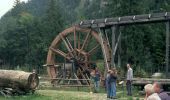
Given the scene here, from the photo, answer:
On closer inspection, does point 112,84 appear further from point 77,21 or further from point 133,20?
point 77,21

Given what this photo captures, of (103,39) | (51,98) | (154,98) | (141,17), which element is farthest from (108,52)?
(154,98)

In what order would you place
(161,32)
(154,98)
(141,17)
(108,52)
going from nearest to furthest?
(154,98) < (141,17) < (108,52) < (161,32)

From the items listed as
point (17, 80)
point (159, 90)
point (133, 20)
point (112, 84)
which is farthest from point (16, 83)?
point (159, 90)

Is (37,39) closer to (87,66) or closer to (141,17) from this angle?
(87,66)

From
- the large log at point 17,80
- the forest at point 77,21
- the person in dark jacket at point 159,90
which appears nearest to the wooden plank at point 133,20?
the forest at point 77,21

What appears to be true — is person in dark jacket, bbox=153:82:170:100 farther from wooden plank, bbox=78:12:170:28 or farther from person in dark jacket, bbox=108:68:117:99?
wooden plank, bbox=78:12:170:28

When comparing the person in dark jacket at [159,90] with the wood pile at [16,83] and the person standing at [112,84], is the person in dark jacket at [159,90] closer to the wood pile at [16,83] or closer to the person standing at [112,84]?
the person standing at [112,84]

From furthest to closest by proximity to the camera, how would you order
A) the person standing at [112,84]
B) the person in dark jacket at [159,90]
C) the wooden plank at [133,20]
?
1. the wooden plank at [133,20]
2. the person standing at [112,84]
3. the person in dark jacket at [159,90]

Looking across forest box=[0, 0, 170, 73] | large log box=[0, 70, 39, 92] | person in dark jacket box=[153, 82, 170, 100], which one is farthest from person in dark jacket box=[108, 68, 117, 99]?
person in dark jacket box=[153, 82, 170, 100]

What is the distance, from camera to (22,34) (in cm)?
7038

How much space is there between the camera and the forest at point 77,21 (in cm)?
4476

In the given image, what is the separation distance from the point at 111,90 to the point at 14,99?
14.1ft

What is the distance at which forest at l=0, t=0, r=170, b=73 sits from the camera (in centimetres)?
4476

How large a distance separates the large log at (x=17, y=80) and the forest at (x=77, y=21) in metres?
11.8
